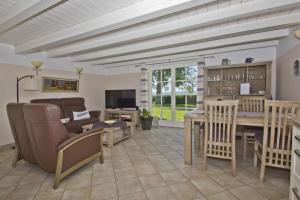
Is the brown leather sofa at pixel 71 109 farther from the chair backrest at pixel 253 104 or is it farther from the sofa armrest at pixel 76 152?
the chair backrest at pixel 253 104

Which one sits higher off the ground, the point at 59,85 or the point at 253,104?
the point at 59,85

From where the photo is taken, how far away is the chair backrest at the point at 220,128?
2.17 m

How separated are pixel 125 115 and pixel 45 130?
355 centimetres

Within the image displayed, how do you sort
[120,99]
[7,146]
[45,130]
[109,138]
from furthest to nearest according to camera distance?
[120,99] → [7,146] → [109,138] → [45,130]

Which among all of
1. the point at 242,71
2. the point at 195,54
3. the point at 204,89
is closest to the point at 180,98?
the point at 204,89

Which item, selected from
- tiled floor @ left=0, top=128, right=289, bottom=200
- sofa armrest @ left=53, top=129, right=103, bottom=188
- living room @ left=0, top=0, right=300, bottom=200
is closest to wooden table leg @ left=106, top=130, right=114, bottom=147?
living room @ left=0, top=0, right=300, bottom=200

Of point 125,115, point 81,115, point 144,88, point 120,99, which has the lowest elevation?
point 125,115

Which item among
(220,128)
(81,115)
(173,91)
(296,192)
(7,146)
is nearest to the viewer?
(296,192)

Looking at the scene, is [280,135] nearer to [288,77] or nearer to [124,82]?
[288,77]

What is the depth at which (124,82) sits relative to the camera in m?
6.00

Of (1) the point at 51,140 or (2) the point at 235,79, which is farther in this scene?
(2) the point at 235,79

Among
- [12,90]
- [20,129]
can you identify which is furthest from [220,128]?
[12,90]

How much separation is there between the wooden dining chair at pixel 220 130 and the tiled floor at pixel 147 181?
0.28 metres

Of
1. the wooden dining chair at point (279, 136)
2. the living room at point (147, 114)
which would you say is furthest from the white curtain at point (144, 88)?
the wooden dining chair at point (279, 136)
